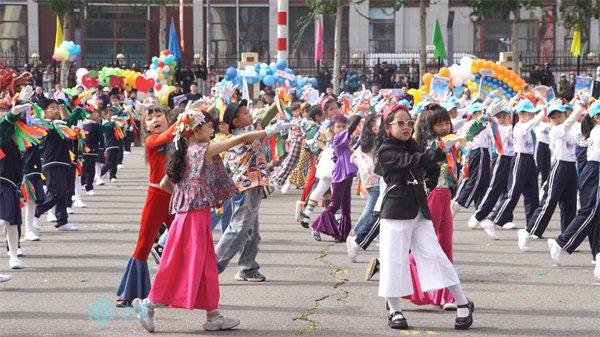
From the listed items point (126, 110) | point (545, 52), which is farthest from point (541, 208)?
point (545, 52)

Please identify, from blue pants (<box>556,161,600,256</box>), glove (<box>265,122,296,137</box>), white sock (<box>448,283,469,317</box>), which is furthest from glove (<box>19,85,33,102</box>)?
blue pants (<box>556,161,600,256</box>)

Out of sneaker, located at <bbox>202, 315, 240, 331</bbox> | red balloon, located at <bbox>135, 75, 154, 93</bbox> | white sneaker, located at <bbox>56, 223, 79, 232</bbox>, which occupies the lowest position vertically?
white sneaker, located at <bbox>56, 223, 79, 232</bbox>

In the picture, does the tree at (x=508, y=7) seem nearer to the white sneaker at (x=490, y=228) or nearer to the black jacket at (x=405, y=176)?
the white sneaker at (x=490, y=228)

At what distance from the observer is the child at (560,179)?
12742mm

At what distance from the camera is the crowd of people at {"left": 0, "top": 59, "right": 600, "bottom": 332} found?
8.74 metres

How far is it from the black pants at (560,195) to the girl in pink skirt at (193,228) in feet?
15.4

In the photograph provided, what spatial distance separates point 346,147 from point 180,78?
70.4 ft

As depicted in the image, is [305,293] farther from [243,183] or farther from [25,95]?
[25,95]

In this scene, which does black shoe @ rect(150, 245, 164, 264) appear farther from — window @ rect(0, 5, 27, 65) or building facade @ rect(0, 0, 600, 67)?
window @ rect(0, 5, 27, 65)

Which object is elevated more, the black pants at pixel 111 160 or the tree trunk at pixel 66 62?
the tree trunk at pixel 66 62

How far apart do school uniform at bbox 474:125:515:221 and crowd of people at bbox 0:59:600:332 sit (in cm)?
1

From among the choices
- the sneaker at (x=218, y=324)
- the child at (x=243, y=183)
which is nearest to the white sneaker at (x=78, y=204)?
the child at (x=243, y=183)

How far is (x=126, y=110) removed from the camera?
81.0 feet

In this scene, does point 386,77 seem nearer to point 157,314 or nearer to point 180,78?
point 180,78
